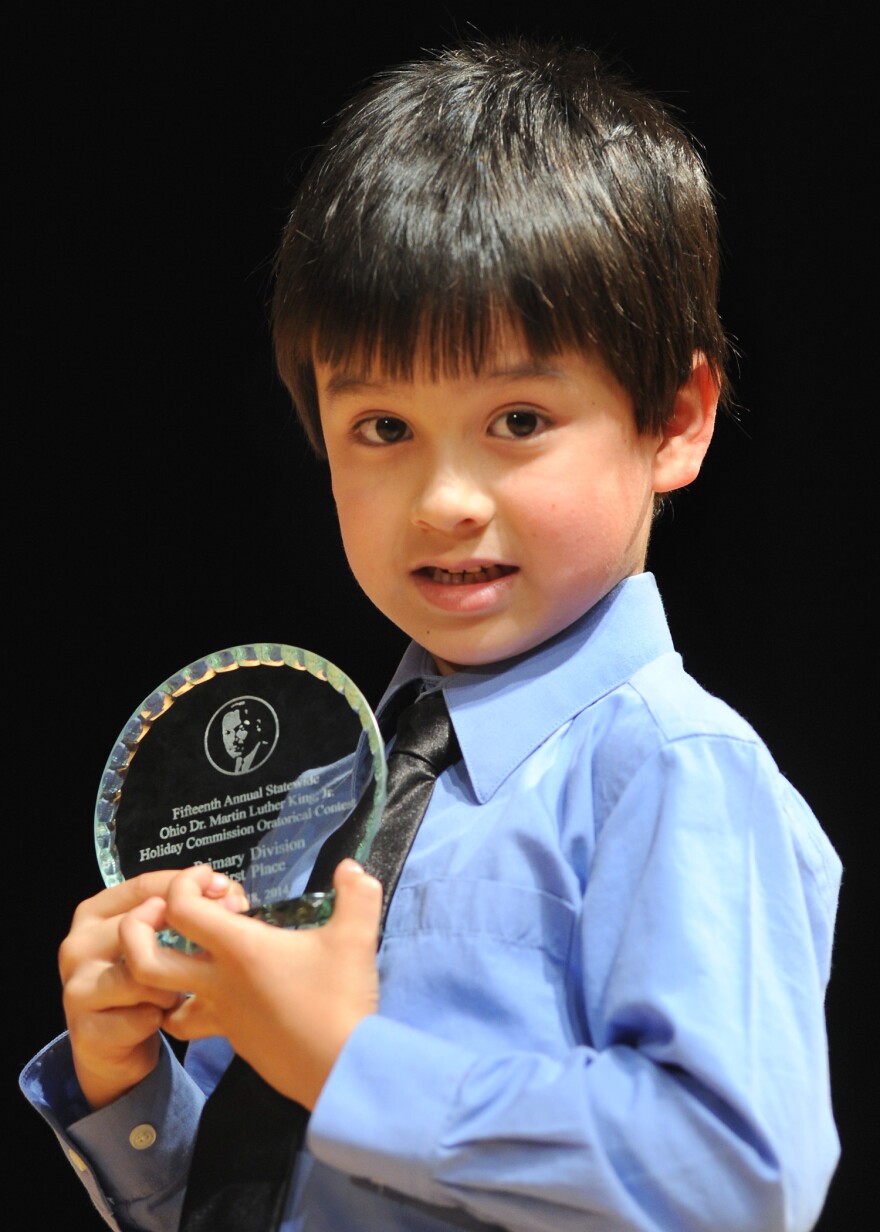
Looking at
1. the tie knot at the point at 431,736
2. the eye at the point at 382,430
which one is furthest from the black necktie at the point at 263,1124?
the eye at the point at 382,430

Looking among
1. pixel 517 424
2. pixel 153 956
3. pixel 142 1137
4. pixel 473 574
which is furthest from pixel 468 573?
pixel 142 1137

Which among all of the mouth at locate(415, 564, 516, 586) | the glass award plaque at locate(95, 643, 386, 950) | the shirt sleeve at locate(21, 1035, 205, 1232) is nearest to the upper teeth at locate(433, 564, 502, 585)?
the mouth at locate(415, 564, 516, 586)

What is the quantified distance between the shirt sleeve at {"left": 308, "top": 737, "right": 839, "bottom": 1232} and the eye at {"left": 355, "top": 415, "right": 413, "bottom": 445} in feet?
1.06

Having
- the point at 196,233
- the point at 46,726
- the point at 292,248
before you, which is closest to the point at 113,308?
the point at 196,233

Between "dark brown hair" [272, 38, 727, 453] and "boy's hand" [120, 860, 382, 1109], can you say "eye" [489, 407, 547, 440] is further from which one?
"boy's hand" [120, 860, 382, 1109]

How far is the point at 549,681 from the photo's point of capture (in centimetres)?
110

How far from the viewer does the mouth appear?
43.3 inches

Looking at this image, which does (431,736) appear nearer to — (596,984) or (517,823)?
(517,823)

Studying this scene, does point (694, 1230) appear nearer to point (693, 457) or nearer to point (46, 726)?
point (693, 457)

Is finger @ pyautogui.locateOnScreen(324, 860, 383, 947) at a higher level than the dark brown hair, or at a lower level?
lower

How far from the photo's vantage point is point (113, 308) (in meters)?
1.96

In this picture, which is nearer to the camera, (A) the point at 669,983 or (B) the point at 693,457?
(A) the point at 669,983

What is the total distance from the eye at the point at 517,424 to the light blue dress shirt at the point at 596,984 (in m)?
0.15

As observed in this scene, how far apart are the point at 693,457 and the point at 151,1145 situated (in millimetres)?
665
